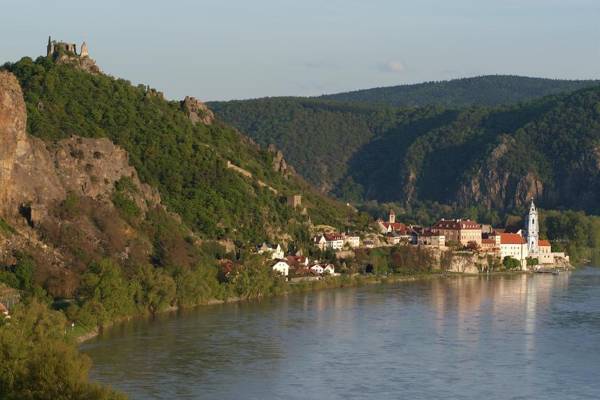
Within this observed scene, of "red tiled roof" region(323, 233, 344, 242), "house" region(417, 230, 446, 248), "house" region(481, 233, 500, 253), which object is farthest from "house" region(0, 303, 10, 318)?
"house" region(481, 233, 500, 253)

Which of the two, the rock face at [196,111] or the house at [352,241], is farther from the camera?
the rock face at [196,111]

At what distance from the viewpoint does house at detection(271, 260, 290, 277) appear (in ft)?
192

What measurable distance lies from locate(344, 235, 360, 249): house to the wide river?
15.0 metres

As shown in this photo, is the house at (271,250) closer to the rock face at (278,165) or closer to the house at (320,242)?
the house at (320,242)

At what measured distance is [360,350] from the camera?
38.8 m

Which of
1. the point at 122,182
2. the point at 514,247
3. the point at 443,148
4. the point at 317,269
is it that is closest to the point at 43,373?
the point at 122,182

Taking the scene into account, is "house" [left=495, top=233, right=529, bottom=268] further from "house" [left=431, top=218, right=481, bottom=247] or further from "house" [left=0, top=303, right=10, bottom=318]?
"house" [left=0, top=303, right=10, bottom=318]

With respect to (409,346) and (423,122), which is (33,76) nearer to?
(409,346)

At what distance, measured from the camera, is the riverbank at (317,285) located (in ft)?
132

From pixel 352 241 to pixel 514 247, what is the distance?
13.4 metres

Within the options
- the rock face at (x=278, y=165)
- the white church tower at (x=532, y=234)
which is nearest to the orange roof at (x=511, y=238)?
the white church tower at (x=532, y=234)

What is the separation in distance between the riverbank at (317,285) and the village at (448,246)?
107 cm

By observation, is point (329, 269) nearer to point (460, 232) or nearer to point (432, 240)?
point (432, 240)

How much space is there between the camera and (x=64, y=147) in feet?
178
